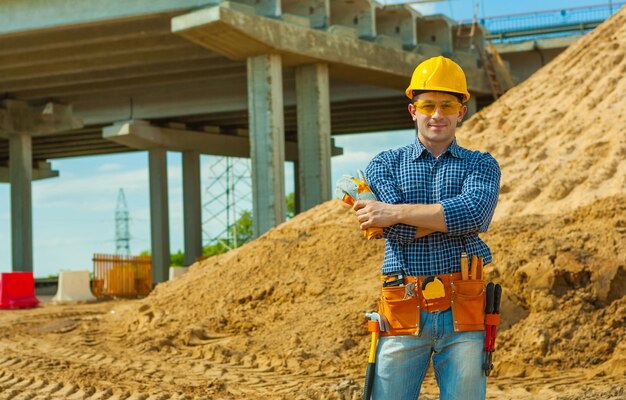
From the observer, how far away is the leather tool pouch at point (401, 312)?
136 inches

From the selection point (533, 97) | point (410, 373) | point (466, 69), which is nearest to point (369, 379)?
point (410, 373)

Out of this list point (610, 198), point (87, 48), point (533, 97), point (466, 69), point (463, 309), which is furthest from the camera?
point (466, 69)

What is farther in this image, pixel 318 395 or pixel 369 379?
pixel 318 395

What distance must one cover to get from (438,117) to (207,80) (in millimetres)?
29492

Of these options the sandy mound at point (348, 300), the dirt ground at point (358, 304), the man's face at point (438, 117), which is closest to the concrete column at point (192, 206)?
the dirt ground at point (358, 304)

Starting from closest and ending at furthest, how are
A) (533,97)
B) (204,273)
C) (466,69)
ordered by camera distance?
(204,273), (533,97), (466,69)

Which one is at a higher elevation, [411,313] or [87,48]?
[87,48]

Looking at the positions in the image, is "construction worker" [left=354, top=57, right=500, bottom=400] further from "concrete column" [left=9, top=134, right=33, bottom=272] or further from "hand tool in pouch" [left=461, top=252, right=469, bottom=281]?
"concrete column" [left=9, top=134, right=33, bottom=272]

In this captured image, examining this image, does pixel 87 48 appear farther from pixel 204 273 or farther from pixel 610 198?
pixel 610 198

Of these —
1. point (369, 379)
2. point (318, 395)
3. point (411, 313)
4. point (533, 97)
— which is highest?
point (533, 97)

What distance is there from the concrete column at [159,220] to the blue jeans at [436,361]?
33498 millimetres

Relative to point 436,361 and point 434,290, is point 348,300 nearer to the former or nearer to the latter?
point 436,361

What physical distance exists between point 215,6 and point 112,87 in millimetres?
11789

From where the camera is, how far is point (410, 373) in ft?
11.5
